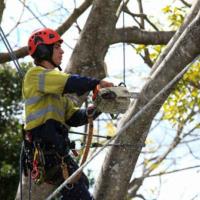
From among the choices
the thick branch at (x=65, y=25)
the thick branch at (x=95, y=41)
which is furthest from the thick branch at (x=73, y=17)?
the thick branch at (x=95, y=41)

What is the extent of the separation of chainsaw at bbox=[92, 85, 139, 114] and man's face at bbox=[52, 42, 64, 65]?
55 centimetres

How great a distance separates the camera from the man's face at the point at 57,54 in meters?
4.38

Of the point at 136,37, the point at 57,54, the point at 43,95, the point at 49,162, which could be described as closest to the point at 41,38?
the point at 57,54

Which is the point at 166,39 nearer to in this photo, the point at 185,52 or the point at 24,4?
the point at 185,52

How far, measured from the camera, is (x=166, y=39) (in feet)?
19.5

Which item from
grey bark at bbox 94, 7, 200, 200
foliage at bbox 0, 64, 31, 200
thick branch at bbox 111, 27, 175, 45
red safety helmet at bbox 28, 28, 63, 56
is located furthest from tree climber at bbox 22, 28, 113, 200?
foliage at bbox 0, 64, 31, 200

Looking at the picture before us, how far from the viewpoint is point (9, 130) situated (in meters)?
11.1

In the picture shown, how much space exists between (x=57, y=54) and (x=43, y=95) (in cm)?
38

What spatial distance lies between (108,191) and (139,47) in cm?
320

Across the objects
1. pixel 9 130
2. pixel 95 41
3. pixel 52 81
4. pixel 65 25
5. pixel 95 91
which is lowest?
pixel 95 91

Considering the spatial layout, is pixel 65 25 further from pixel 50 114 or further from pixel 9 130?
pixel 9 130

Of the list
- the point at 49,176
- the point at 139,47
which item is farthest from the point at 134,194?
the point at 49,176

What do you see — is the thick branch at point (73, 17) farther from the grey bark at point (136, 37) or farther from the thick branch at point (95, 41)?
the thick branch at point (95, 41)

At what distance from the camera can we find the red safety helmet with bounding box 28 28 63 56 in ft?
14.4
